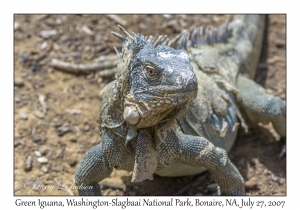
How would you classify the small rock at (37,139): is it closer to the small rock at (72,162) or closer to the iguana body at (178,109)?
the small rock at (72,162)

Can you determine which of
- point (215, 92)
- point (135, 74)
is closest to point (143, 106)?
point (135, 74)

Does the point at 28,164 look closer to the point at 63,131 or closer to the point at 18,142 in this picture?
the point at 18,142

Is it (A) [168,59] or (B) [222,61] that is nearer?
(A) [168,59]

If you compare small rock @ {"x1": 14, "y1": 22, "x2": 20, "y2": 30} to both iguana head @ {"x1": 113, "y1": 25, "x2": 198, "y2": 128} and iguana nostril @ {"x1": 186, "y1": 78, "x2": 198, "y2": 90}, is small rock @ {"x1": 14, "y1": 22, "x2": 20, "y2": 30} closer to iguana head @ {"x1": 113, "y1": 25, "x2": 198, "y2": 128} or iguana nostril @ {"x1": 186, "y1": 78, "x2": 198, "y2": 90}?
iguana head @ {"x1": 113, "y1": 25, "x2": 198, "y2": 128}

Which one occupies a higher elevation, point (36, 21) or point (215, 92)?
point (36, 21)

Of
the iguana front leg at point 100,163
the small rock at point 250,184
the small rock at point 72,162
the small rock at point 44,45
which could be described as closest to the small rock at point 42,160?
the small rock at point 72,162

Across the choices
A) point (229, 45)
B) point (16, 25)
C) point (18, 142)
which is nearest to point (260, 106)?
point (229, 45)

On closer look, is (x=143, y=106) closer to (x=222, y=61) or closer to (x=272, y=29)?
(x=222, y=61)
